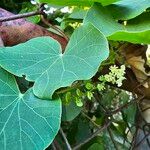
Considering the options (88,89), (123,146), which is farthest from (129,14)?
(123,146)

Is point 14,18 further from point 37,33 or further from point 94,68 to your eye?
point 94,68

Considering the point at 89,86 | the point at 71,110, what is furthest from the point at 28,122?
the point at 71,110

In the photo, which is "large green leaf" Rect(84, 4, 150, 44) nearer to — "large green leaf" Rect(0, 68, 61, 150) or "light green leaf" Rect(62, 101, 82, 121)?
"large green leaf" Rect(0, 68, 61, 150)

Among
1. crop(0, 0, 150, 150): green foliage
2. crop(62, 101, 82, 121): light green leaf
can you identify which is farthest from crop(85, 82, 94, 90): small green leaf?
crop(62, 101, 82, 121): light green leaf

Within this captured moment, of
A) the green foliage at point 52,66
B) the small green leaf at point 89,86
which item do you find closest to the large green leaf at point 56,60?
the green foliage at point 52,66

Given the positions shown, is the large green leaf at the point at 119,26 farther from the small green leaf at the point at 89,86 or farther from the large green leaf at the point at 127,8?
the small green leaf at the point at 89,86

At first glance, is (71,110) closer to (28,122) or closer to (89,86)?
(89,86)
